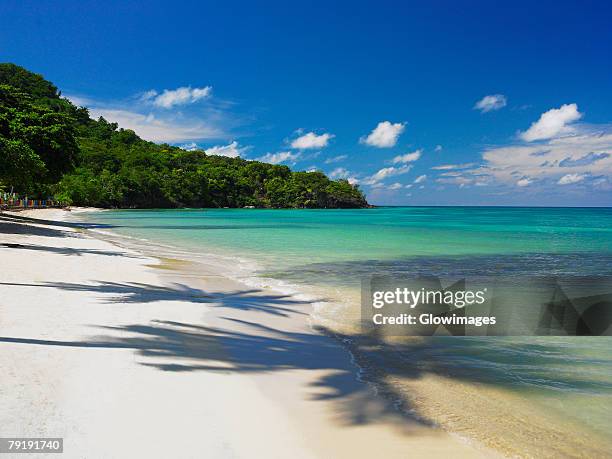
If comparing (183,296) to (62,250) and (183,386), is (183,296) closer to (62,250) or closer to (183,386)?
(183,386)

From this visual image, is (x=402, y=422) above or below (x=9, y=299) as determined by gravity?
below

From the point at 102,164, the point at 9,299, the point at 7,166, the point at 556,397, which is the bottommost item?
the point at 556,397

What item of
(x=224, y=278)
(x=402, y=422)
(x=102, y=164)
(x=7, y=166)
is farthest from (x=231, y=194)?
(x=402, y=422)

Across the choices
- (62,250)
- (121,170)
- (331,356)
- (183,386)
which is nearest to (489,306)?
(331,356)

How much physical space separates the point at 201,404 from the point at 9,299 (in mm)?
4904

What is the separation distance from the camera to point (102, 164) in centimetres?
10631

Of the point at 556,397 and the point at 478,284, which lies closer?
the point at 556,397

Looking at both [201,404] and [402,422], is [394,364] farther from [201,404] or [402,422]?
[201,404]

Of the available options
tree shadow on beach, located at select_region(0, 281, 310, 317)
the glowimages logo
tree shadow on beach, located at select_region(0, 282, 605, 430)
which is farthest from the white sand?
the glowimages logo

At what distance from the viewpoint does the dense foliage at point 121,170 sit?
2969 cm

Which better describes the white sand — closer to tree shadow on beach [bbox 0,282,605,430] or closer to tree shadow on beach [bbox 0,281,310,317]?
tree shadow on beach [bbox 0,282,605,430]

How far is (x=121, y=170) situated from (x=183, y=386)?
11231 cm

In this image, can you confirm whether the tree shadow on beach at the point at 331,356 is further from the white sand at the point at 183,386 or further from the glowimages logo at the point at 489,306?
the glowimages logo at the point at 489,306

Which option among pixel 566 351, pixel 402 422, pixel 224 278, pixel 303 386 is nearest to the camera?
pixel 402 422
